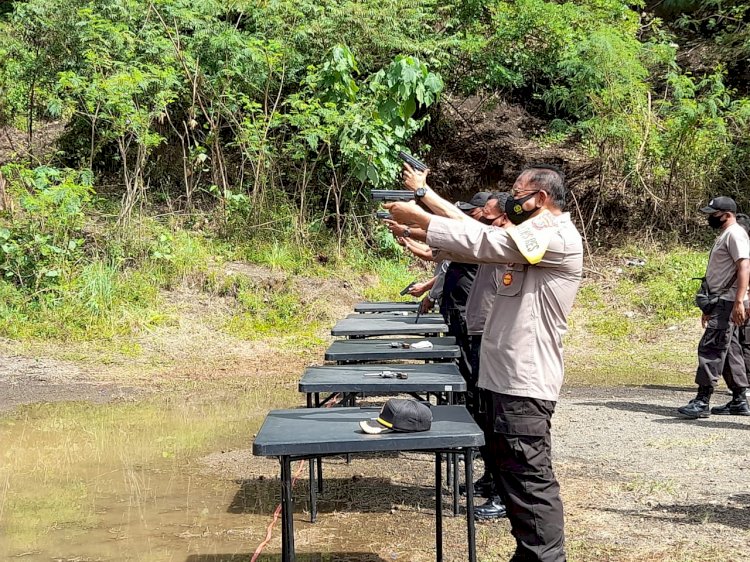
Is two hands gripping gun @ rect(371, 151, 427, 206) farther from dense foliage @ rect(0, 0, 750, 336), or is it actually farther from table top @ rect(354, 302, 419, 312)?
dense foliage @ rect(0, 0, 750, 336)

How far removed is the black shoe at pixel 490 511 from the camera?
4359mm

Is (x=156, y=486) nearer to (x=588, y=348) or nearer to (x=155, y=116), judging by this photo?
(x=588, y=348)

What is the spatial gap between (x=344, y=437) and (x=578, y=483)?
7.87ft

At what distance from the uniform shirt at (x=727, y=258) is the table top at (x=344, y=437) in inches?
157

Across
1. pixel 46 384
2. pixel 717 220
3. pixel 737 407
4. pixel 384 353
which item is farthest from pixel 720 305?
pixel 46 384

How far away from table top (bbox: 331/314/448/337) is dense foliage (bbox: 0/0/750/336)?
182 inches

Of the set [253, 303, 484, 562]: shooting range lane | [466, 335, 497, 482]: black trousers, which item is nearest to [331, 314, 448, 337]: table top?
[253, 303, 484, 562]: shooting range lane

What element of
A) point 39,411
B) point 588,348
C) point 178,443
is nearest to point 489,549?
point 178,443

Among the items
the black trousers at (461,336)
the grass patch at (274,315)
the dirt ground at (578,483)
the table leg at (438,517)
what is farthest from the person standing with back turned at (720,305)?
the grass patch at (274,315)

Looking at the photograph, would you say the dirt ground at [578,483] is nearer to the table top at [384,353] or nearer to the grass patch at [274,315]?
the table top at [384,353]

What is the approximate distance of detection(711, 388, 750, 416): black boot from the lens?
676 cm

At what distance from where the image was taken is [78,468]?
5402mm

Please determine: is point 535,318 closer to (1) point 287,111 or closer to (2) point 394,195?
(2) point 394,195

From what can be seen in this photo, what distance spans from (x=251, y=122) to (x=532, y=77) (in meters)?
5.01
